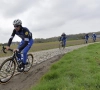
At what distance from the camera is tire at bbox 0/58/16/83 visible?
742cm

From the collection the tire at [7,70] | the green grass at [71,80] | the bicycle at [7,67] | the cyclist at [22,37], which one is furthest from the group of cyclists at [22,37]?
the green grass at [71,80]

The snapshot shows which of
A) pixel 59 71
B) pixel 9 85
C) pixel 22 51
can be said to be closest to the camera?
pixel 9 85

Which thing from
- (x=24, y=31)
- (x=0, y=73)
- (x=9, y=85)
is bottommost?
(x=9, y=85)

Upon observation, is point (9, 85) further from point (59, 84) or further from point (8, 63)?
point (59, 84)

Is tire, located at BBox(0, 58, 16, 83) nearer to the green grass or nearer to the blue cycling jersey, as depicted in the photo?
the blue cycling jersey

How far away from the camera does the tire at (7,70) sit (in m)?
7.42

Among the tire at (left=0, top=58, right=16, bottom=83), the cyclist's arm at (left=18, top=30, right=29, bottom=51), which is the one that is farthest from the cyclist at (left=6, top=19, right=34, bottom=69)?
the tire at (left=0, top=58, right=16, bottom=83)

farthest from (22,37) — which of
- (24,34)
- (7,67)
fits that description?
(7,67)

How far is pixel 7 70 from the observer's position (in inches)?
299

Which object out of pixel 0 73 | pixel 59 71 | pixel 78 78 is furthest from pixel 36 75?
pixel 78 78

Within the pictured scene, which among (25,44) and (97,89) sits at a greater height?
(25,44)

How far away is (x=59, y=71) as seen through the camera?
A: 25.8 ft

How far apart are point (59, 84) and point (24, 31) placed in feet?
9.56

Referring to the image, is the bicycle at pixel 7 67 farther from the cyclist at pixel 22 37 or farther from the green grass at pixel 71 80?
the green grass at pixel 71 80
